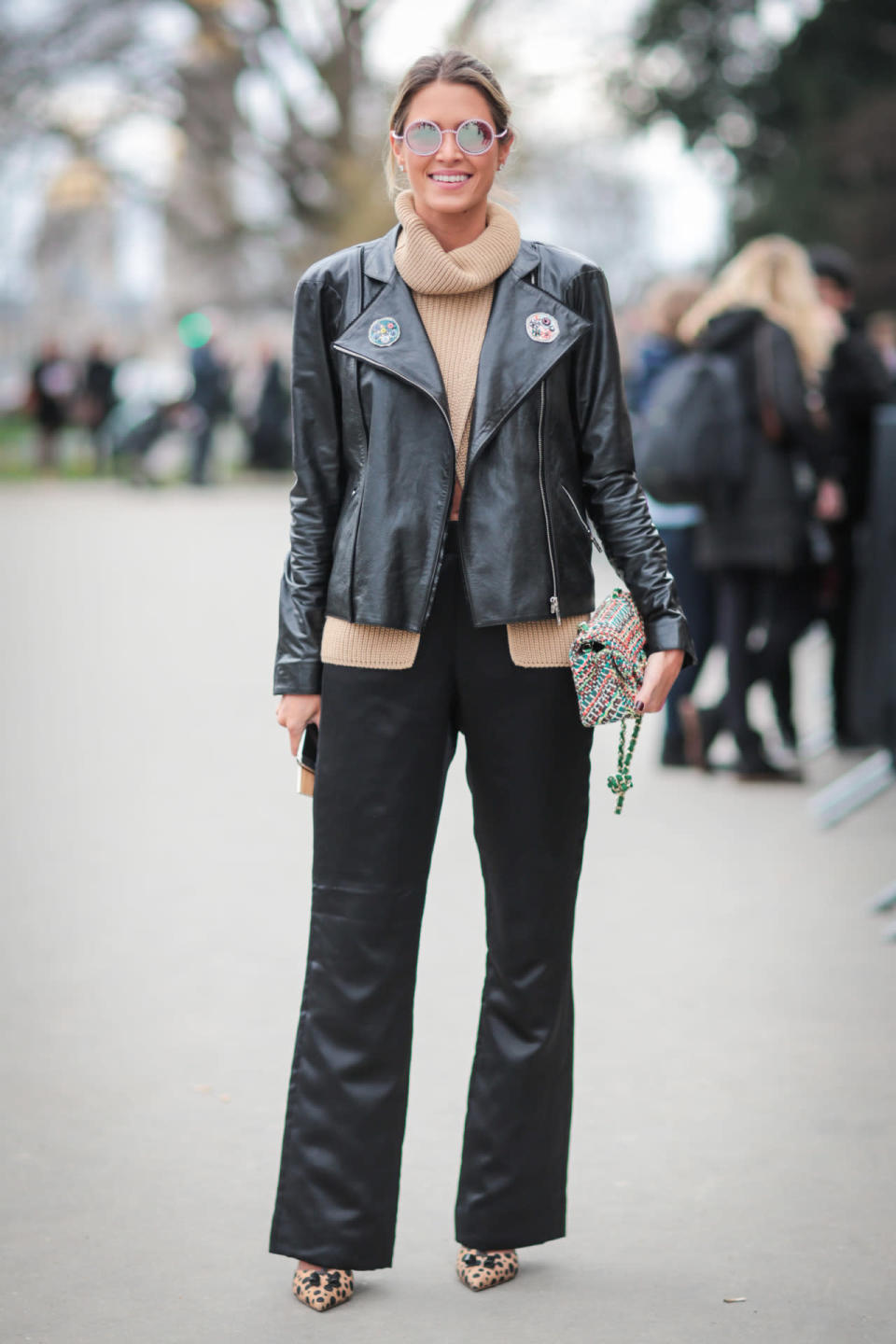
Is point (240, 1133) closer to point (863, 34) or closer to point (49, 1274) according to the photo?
point (49, 1274)

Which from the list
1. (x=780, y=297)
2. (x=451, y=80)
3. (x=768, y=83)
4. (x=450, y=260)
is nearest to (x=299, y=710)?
(x=450, y=260)

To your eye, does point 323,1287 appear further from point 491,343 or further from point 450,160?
point 450,160

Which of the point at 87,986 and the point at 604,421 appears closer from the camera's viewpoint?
the point at 604,421

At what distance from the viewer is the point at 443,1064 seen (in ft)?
14.3

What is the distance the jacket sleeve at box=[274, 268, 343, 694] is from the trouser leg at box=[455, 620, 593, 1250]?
29cm

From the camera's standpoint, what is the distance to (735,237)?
3844 cm

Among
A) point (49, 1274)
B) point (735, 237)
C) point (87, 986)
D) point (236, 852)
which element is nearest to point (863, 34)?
point (735, 237)

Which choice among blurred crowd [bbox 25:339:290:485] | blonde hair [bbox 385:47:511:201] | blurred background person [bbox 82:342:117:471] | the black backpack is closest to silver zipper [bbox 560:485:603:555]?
blonde hair [bbox 385:47:511:201]

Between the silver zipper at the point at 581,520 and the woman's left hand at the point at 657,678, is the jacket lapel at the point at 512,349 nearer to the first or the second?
the silver zipper at the point at 581,520

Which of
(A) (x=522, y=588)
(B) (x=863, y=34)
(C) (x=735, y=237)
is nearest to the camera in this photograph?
(A) (x=522, y=588)

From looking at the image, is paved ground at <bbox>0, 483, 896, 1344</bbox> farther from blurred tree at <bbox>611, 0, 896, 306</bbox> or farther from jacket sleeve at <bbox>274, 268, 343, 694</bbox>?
blurred tree at <bbox>611, 0, 896, 306</bbox>

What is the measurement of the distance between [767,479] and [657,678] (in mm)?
4313

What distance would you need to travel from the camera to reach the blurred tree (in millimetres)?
23641

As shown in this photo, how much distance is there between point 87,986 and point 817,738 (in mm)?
4399
